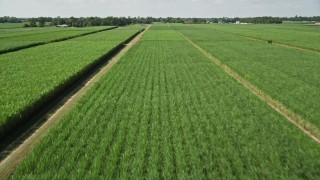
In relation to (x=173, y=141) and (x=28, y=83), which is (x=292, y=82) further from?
(x=28, y=83)

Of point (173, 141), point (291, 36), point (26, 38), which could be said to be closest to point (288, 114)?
point (173, 141)

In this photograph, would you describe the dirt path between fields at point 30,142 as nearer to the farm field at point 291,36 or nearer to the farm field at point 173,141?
the farm field at point 173,141

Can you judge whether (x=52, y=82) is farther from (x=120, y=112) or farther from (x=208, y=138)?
(x=208, y=138)

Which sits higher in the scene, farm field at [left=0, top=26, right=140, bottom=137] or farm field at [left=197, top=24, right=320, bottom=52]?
farm field at [left=0, top=26, right=140, bottom=137]

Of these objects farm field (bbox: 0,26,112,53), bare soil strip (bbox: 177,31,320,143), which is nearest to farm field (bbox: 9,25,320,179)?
bare soil strip (bbox: 177,31,320,143)

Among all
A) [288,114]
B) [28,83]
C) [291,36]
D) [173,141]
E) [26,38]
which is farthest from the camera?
[291,36]

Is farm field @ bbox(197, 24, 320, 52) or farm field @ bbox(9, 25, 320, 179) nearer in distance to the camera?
farm field @ bbox(9, 25, 320, 179)

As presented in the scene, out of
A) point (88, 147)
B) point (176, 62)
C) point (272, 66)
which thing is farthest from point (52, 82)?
point (272, 66)

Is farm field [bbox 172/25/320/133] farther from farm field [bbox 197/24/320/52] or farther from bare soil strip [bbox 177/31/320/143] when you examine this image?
farm field [bbox 197/24/320/52]

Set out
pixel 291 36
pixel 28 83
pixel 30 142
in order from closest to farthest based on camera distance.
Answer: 1. pixel 30 142
2. pixel 28 83
3. pixel 291 36
